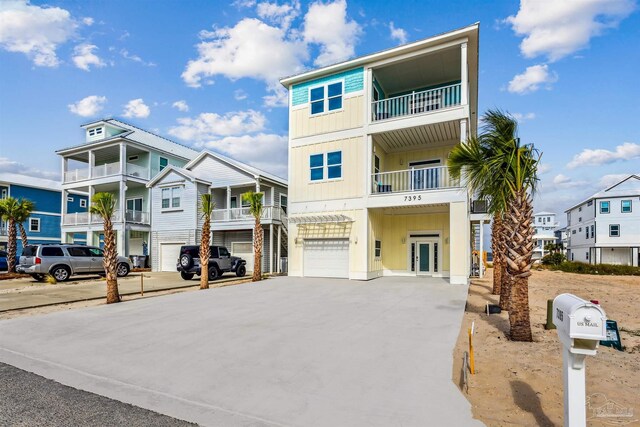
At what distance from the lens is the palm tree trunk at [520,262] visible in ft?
23.2

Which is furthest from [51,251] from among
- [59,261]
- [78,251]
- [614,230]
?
[614,230]

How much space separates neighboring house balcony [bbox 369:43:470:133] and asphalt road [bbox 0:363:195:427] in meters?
15.4

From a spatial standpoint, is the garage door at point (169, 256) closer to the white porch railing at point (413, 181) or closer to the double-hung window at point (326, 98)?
the double-hung window at point (326, 98)

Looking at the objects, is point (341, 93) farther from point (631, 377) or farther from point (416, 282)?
point (631, 377)

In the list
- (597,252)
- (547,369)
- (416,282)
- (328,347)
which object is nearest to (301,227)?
(416,282)

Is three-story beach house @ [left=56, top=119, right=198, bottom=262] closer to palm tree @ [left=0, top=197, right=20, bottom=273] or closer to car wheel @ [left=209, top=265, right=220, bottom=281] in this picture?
palm tree @ [left=0, top=197, right=20, bottom=273]

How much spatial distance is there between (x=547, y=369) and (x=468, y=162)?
15.4 feet

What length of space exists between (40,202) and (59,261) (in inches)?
970

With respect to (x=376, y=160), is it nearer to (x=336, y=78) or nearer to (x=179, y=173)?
(x=336, y=78)

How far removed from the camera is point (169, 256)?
2694 cm

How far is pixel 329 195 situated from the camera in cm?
1853

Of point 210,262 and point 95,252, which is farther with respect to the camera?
point 95,252

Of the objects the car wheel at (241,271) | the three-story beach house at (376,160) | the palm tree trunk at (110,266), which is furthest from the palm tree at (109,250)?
the car wheel at (241,271)

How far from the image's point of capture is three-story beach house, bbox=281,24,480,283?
16.9m
